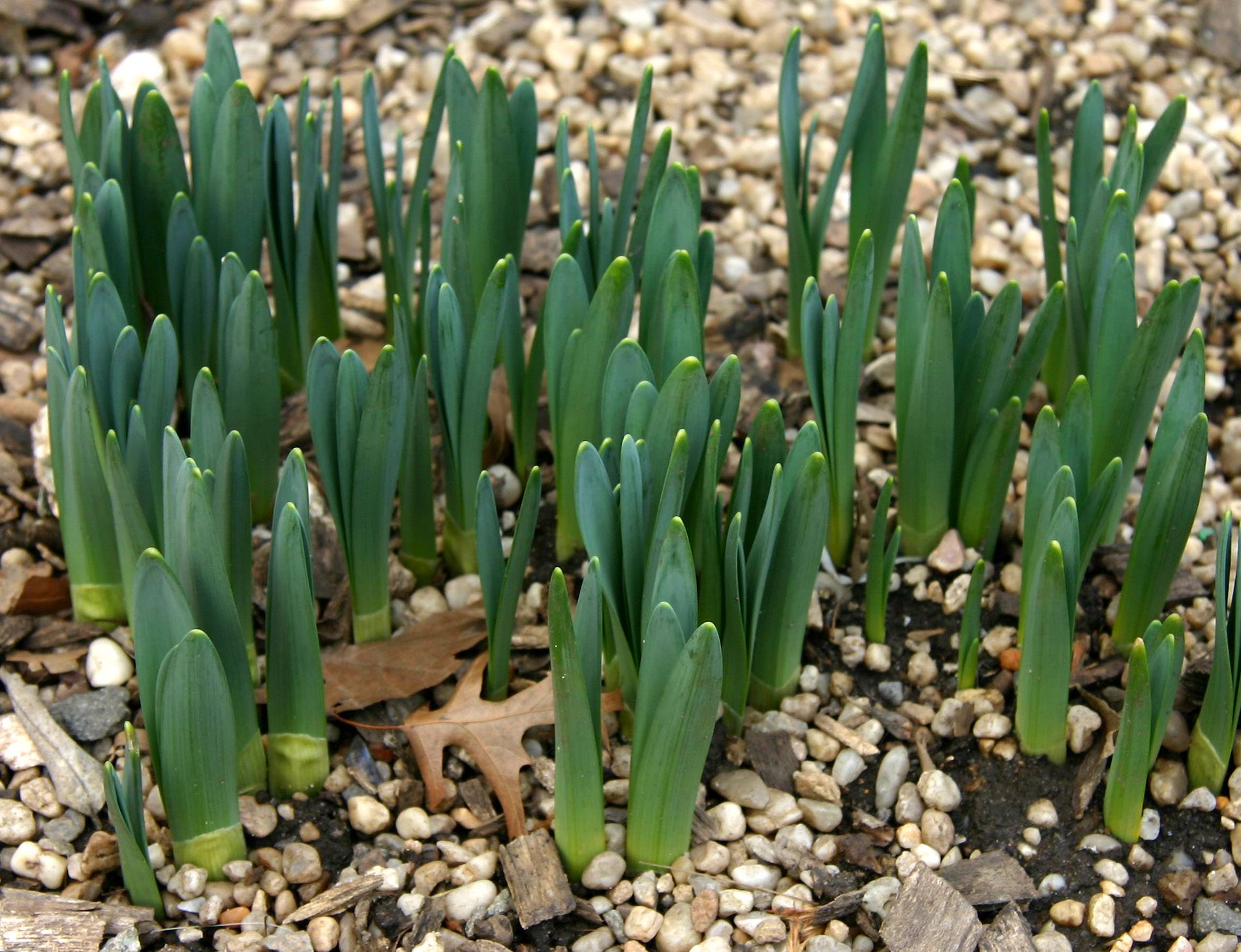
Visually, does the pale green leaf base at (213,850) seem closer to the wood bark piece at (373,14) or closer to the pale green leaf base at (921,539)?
the pale green leaf base at (921,539)

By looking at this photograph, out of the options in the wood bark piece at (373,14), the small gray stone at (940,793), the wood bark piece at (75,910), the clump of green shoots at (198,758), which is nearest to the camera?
the clump of green shoots at (198,758)

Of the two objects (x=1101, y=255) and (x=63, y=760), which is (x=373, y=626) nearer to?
(x=63, y=760)

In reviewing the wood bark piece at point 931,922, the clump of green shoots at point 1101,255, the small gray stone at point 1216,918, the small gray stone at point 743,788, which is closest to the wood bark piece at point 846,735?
the small gray stone at point 743,788

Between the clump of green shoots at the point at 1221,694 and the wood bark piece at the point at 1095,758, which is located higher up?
the clump of green shoots at the point at 1221,694

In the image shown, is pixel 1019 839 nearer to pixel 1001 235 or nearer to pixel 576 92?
pixel 1001 235

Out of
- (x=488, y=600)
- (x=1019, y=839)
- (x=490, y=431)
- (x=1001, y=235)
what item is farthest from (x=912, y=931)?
(x=1001, y=235)

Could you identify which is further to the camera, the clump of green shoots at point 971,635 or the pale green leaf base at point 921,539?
the pale green leaf base at point 921,539

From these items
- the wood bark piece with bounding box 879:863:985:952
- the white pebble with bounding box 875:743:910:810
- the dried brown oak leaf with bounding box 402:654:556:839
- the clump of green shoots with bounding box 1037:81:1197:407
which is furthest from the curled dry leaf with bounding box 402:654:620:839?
the clump of green shoots with bounding box 1037:81:1197:407
